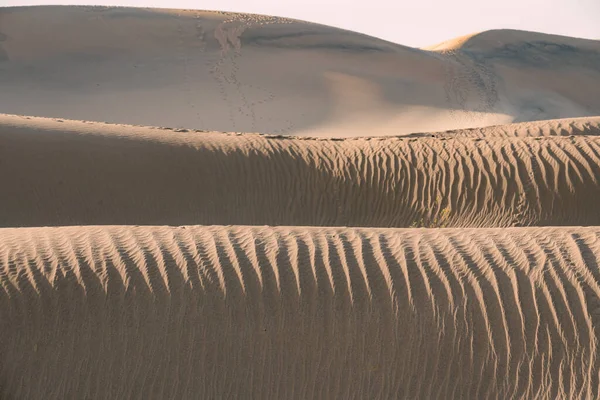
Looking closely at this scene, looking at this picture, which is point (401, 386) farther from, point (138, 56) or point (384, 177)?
point (138, 56)

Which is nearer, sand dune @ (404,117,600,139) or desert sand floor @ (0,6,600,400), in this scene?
desert sand floor @ (0,6,600,400)

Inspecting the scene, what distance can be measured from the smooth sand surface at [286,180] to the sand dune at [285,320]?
377 centimetres

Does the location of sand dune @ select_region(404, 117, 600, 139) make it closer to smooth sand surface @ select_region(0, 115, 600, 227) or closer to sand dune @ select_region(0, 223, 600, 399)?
smooth sand surface @ select_region(0, 115, 600, 227)

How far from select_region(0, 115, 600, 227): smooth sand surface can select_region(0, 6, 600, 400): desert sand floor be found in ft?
0.06

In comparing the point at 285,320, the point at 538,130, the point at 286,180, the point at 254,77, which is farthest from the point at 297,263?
the point at 254,77

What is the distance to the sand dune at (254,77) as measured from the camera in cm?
2682

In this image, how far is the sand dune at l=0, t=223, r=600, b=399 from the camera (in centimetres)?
367

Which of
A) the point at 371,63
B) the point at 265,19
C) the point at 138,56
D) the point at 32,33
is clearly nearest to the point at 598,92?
the point at 371,63

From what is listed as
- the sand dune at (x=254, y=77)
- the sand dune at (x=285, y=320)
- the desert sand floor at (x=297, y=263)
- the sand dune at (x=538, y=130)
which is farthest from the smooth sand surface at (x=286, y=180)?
the sand dune at (x=254, y=77)

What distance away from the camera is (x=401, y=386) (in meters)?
3.85

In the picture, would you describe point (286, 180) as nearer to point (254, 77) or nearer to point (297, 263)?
point (297, 263)

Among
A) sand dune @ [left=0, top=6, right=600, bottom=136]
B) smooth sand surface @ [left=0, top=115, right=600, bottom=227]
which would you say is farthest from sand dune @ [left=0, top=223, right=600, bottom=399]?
sand dune @ [left=0, top=6, right=600, bottom=136]

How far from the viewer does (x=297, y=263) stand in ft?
13.6

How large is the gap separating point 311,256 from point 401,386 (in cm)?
76
